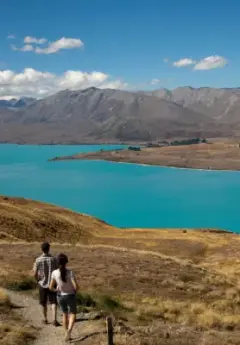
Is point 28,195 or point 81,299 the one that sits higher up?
point 81,299

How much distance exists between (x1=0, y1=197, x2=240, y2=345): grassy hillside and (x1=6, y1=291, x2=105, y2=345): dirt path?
41.6 inches

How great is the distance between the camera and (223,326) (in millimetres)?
16922

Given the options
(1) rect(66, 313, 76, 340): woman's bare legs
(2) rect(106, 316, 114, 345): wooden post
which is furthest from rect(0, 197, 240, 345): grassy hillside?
(1) rect(66, 313, 76, 340): woman's bare legs

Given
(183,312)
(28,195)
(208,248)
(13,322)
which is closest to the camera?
(13,322)

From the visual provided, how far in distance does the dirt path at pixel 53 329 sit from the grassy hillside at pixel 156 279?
1057 mm

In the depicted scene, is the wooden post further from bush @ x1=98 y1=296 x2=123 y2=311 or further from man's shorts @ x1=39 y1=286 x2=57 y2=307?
bush @ x1=98 y1=296 x2=123 y2=311

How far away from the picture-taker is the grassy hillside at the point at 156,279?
1558 centimetres

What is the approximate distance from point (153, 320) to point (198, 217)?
12862 centimetres

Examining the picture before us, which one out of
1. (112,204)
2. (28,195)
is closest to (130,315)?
(112,204)

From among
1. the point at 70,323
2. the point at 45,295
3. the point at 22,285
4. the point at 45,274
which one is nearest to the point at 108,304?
the point at 22,285

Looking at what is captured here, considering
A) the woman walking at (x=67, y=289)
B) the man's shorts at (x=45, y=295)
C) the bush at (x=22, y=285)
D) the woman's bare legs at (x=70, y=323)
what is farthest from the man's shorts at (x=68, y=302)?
the bush at (x=22, y=285)

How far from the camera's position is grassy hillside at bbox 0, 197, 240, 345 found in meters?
15.6

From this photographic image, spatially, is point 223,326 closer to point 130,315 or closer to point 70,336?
point 130,315

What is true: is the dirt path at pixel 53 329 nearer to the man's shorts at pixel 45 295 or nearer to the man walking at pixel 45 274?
the man walking at pixel 45 274
